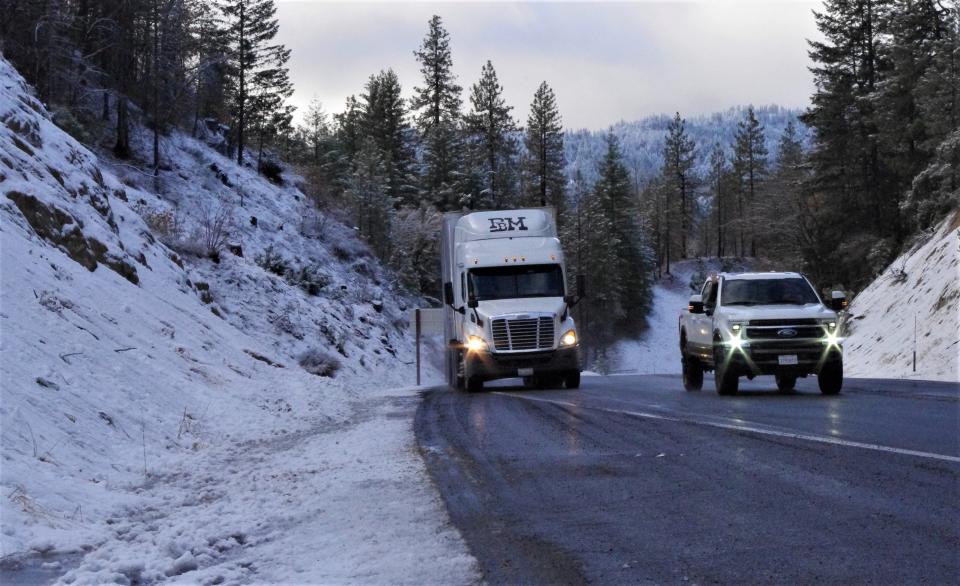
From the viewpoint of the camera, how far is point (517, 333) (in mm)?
20719

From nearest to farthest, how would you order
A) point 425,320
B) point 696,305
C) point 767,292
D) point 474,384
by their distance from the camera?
point 767,292 < point 696,305 < point 474,384 < point 425,320

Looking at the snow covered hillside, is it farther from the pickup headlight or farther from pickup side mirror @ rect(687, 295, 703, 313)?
the pickup headlight

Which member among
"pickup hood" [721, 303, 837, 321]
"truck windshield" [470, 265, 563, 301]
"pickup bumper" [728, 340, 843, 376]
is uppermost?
"truck windshield" [470, 265, 563, 301]

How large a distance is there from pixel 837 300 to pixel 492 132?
2658 inches

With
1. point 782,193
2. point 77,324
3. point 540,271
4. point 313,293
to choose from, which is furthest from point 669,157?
point 77,324

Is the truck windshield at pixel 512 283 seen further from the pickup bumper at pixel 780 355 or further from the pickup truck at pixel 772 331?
the pickup bumper at pixel 780 355

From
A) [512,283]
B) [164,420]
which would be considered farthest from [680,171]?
[164,420]

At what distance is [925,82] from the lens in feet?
130

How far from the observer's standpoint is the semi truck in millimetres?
20734

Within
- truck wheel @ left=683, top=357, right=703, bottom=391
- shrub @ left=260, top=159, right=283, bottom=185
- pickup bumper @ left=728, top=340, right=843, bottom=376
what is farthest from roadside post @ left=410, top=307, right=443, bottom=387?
shrub @ left=260, top=159, right=283, bottom=185

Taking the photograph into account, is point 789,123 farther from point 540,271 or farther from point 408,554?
point 408,554

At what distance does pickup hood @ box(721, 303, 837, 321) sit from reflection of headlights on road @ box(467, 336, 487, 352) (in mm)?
6651

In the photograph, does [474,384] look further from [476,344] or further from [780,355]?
[780,355]

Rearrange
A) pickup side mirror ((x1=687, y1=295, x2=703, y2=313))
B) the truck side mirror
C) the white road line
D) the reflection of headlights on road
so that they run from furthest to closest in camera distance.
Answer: the truck side mirror → the reflection of headlights on road → pickup side mirror ((x1=687, y1=295, x2=703, y2=313)) → the white road line
